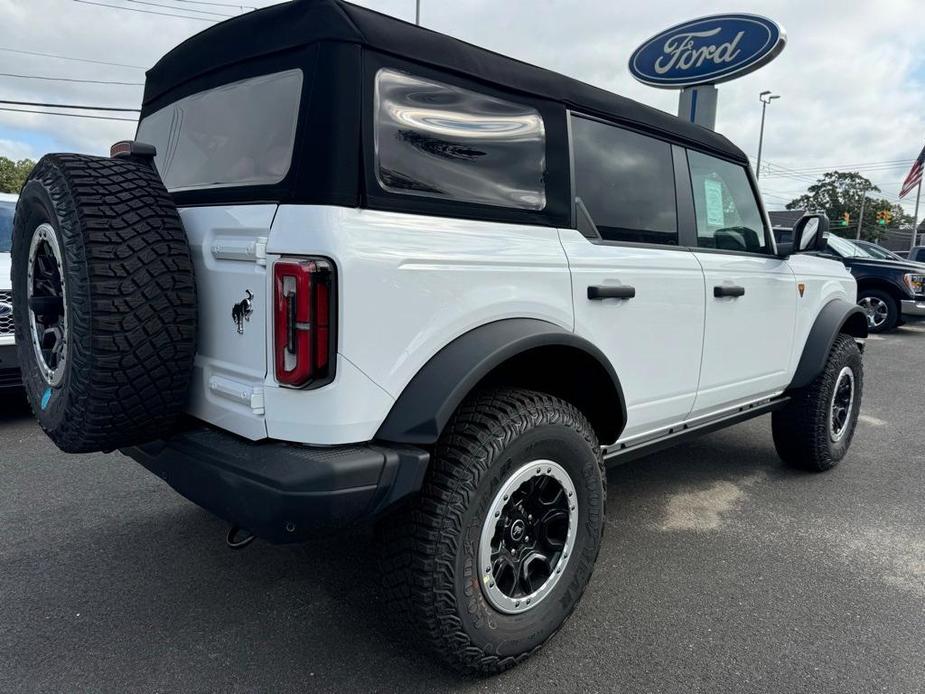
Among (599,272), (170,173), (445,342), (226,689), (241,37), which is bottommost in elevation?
(226,689)

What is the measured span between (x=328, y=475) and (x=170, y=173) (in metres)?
1.54

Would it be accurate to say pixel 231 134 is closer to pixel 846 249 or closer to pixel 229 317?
pixel 229 317

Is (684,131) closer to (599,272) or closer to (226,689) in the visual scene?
(599,272)

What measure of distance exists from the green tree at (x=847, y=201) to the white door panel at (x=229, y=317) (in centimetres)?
7367

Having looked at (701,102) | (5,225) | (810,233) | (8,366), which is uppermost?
(701,102)

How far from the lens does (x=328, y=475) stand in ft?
5.58

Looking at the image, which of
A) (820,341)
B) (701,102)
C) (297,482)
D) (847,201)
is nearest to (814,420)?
(820,341)

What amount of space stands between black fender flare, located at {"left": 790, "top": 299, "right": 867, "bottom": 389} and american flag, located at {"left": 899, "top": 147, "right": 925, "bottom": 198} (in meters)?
29.5

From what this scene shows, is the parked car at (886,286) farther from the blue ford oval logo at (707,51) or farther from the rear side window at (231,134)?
the rear side window at (231,134)

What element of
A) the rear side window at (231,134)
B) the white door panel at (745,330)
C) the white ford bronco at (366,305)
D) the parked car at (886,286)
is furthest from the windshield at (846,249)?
the rear side window at (231,134)

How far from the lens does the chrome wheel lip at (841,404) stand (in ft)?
13.4

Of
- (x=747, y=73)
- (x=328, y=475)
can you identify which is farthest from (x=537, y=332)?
(x=747, y=73)

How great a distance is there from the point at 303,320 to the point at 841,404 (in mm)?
3940

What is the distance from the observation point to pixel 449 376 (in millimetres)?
1887
